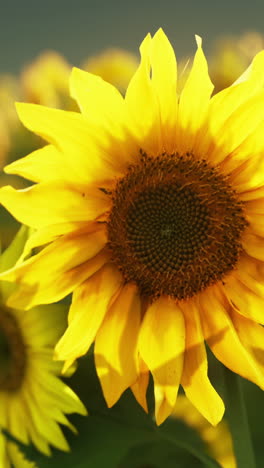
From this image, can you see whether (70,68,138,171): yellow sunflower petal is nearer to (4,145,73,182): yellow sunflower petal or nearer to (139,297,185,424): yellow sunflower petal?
(4,145,73,182): yellow sunflower petal

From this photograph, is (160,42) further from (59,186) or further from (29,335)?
(29,335)

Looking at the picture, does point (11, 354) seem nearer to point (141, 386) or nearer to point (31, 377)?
point (31, 377)

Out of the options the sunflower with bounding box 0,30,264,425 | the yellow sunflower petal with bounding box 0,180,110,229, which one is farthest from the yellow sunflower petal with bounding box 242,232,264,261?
the yellow sunflower petal with bounding box 0,180,110,229

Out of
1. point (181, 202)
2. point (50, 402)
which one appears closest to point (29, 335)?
point (50, 402)

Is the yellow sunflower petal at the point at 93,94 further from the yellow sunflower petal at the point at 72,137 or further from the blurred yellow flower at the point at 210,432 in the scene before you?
the blurred yellow flower at the point at 210,432

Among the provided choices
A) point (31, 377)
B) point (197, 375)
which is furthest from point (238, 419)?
point (31, 377)

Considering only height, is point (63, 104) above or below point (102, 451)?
above
